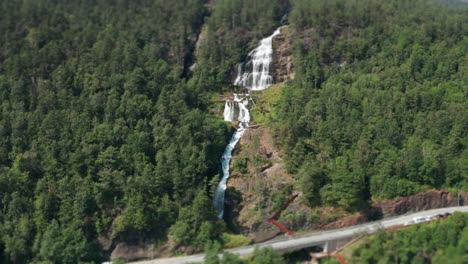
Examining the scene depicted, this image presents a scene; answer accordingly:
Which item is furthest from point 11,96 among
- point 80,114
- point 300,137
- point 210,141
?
point 300,137

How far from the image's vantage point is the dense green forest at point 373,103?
7700 centimetres

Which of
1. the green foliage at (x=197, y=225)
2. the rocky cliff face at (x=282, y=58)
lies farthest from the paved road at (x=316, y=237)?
the rocky cliff face at (x=282, y=58)

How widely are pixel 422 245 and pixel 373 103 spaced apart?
26.4 m

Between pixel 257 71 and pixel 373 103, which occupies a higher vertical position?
pixel 257 71

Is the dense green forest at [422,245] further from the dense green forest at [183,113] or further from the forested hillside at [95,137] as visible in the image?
the forested hillside at [95,137]

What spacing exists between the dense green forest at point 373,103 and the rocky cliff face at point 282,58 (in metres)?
2.29

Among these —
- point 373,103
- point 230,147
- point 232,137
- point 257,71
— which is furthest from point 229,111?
point 373,103

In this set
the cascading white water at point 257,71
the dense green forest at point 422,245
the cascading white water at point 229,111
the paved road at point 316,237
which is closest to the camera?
the dense green forest at point 422,245

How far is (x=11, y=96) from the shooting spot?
91.1m

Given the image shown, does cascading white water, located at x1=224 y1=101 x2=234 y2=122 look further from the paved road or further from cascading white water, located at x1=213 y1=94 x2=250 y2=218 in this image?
the paved road

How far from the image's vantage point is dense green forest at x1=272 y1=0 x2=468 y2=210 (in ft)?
253

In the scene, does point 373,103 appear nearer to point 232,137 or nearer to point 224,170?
point 232,137

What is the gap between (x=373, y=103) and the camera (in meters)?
86.0

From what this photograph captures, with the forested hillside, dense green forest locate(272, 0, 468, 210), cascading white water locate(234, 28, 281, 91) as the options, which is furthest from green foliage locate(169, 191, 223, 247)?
cascading white water locate(234, 28, 281, 91)
